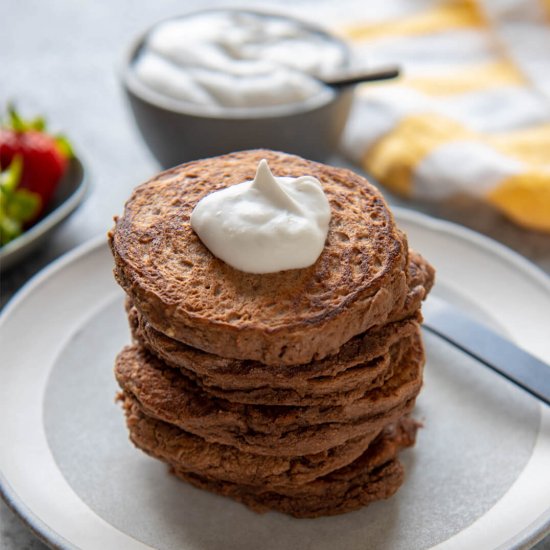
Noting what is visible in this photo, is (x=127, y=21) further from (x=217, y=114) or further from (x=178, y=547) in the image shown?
(x=178, y=547)

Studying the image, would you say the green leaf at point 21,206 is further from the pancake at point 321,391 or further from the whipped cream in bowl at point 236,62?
the pancake at point 321,391

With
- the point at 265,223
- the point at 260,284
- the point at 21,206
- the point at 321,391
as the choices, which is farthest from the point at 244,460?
the point at 21,206

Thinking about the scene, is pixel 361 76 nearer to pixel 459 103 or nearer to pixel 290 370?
pixel 459 103

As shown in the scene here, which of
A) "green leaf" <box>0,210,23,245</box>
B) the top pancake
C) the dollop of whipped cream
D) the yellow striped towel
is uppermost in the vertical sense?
the dollop of whipped cream

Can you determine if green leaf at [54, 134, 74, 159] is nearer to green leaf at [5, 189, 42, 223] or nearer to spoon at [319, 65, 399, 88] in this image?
green leaf at [5, 189, 42, 223]

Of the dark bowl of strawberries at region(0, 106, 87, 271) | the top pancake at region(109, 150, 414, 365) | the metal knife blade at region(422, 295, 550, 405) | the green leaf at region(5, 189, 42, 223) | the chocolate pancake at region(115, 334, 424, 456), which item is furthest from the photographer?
the green leaf at region(5, 189, 42, 223)

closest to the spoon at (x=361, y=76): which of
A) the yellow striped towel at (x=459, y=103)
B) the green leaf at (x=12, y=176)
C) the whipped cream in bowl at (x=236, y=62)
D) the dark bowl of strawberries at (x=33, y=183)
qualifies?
the whipped cream in bowl at (x=236, y=62)

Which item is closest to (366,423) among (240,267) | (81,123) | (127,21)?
(240,267)

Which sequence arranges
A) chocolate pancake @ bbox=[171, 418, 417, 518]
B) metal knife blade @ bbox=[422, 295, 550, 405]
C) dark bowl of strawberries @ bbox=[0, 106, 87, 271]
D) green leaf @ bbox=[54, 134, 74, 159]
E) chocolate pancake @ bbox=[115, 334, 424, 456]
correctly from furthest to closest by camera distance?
1. green leaf @ bbox=[54, 134, 74, 159]
2. dark bowl of strawberries @ bbox=[0, 106, 87, 271]
3. metal knife blade @ bbox=[422, 295, 550, 405]
4. chocolate pancake @ bbox=[171, 418, 417, 518]
5. chocolate pancake @ bbox=[115, 334, 424, 456]

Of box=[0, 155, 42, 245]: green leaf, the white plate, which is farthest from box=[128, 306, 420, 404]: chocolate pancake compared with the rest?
box=[0, 155, 42, 245]: green leaf
